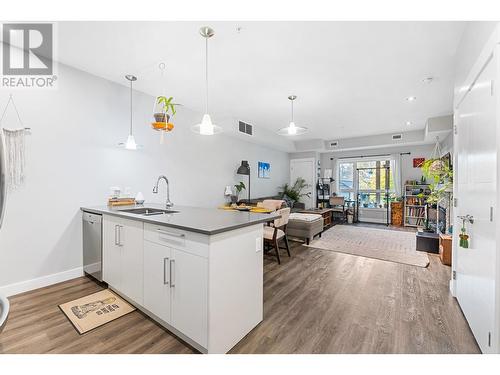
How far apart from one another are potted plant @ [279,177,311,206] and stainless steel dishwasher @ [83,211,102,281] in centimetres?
555

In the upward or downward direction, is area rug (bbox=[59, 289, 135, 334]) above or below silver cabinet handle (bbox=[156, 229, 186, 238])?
below

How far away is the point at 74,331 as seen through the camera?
1901 millimetres

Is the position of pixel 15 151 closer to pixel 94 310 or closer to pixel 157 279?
pixel 94 310

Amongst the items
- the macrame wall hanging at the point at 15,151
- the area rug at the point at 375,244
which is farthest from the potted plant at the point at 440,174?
the macrame wall hanging at the point at 15,151

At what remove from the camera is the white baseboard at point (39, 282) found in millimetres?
2447

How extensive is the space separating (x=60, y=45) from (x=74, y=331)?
2851mm

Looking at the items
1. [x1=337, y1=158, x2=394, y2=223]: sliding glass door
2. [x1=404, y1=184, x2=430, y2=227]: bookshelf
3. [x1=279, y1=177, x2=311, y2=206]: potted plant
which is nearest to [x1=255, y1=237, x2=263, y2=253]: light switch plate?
[x1=279, y1=177, x2=311, y2=206]: potted plant

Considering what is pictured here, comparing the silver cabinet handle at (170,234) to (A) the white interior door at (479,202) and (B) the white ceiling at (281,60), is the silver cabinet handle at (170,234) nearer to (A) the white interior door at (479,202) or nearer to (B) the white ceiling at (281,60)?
(B) the white ceiling at (281,60)

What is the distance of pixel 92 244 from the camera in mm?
2807

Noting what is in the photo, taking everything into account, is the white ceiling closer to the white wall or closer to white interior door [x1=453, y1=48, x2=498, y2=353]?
the white wall

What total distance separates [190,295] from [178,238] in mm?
418

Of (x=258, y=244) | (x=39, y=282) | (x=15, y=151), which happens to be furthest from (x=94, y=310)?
(x=15, y=151)

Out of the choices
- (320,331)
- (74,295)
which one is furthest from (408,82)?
(74,295)

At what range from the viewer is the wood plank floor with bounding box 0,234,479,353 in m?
1.74
